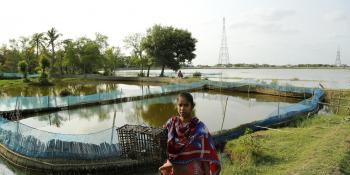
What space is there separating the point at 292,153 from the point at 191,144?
5.54m

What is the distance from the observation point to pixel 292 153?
733 cm

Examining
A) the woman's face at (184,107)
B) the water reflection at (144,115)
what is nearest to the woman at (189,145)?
the woman's face at (184,107)

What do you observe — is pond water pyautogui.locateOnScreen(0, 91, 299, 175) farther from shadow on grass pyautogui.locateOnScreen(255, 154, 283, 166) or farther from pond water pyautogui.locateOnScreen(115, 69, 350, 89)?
shadow on grass pyautogui.locateOnScreen(255, 154, 283, 166)

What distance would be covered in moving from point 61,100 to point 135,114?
467cm

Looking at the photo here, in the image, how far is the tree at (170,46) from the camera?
40469 millimetres

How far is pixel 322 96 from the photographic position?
20078 millimetres

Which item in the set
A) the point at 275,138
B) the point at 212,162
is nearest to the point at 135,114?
the point at 275,138

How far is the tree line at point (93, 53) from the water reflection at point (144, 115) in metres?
19.7

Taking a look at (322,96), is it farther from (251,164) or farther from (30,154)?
(30,154)

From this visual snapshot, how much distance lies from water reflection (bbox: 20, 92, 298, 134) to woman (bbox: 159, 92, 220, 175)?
35.3 ft

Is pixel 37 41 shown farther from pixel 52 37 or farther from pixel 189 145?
pixel 189 145

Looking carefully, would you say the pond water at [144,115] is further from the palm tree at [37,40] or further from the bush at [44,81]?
the palm tree at [37,40]

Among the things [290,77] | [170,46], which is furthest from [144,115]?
[290,77]

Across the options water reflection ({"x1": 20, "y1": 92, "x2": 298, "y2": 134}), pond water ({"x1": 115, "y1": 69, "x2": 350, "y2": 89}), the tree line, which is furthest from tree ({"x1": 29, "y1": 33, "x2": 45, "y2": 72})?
water reflection ({"x1": 20, "y1": 92, "x2": 298, "y2": 134})
